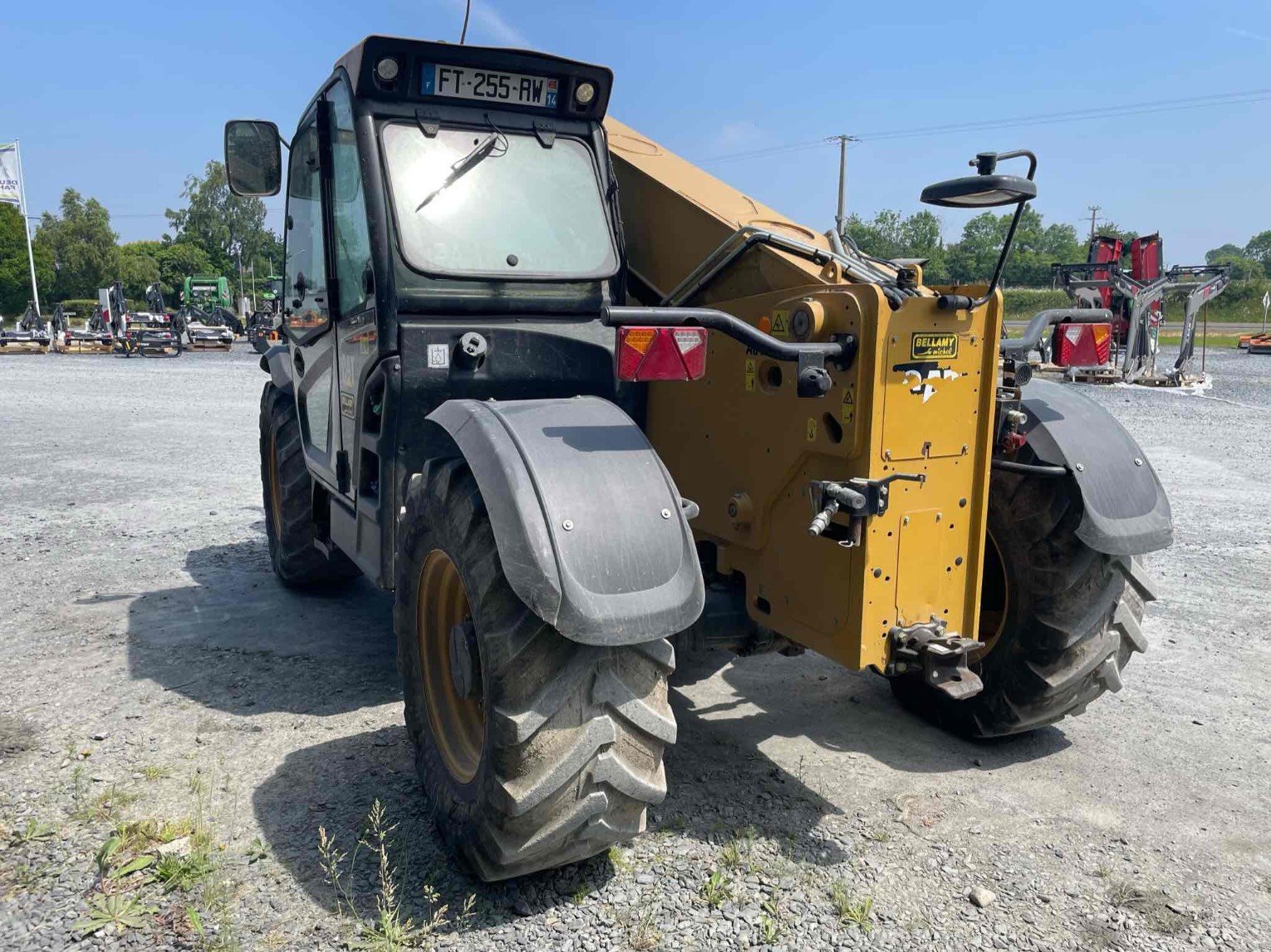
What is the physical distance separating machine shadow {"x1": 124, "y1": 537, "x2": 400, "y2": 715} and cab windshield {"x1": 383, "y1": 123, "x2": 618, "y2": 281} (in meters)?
2.01

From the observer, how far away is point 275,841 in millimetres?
3105

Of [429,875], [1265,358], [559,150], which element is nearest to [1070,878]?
[429,875]

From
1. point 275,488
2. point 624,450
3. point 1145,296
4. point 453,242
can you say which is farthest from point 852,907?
point 1145,296

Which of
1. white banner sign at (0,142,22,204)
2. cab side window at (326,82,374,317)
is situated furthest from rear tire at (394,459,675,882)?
white banner sign at (0,142,22,204)

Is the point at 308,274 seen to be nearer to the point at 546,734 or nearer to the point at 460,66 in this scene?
the point at 460,66

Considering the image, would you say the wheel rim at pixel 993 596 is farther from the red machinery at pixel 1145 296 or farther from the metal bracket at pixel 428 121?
the red machinery at pixel 1145 296

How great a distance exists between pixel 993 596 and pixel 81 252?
78267 millimetres

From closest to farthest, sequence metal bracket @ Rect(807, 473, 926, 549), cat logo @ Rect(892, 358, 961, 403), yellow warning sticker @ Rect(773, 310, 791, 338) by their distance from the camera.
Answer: metal bracket @ Rect(807, 473, 926, 549), cat logo @ Rect(892, 358, 961, 403), yellow warning sticker @ Rect(773, 310, 791, 338)

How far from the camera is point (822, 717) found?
4180mm

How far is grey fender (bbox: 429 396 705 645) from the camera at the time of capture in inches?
99.1

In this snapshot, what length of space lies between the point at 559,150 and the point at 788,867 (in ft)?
9.56

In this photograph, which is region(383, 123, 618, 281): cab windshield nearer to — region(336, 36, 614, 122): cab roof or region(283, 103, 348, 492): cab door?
region(336, 36, 614, 122): cab roof

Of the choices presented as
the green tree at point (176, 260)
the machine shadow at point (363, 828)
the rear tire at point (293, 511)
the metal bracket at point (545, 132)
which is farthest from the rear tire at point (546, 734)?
the green tree at point (176, 260)

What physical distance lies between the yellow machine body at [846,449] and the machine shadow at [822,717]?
74cm
